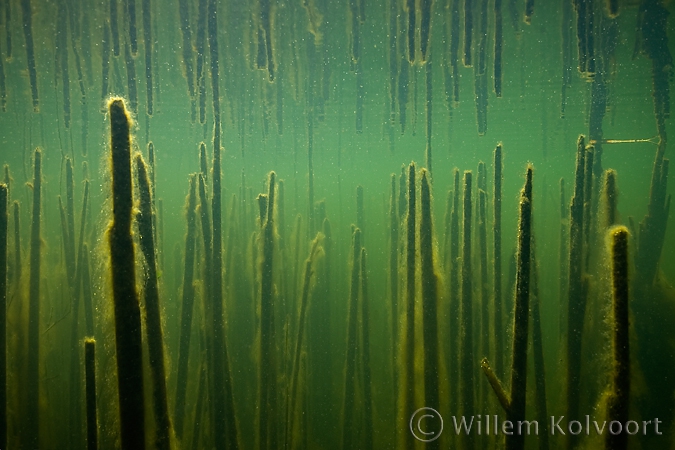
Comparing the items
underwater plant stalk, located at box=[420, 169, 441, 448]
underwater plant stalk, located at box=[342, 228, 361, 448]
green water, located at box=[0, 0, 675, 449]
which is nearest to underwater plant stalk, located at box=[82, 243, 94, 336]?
green water, located at box=[0, 0, 675, 449]

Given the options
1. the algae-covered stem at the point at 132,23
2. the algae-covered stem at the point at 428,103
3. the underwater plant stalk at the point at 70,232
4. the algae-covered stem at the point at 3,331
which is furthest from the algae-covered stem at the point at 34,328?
the algae-covered stem at the point at 428,103

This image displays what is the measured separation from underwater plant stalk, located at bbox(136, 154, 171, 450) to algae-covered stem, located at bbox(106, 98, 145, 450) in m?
0.39

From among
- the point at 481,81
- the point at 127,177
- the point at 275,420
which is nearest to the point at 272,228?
the point at 275,420

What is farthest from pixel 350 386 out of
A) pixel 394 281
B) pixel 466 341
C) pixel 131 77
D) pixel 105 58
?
pixel 131 77

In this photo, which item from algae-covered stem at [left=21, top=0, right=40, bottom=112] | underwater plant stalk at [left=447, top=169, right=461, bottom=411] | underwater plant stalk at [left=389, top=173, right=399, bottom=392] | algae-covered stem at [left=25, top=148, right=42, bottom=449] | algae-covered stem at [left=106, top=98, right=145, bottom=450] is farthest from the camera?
algae-covered stem at [left=21, top=0, right=40, bottom=112]

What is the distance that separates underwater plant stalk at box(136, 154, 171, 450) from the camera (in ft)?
7.22

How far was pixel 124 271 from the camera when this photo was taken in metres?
1.76

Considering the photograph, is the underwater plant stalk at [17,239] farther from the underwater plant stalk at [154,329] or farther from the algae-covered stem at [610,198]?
the algae-covered stem at [610,198]

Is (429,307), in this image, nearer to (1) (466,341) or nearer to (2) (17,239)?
(1) (466,341)

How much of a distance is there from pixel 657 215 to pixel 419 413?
6862mm

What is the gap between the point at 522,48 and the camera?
30.0ft

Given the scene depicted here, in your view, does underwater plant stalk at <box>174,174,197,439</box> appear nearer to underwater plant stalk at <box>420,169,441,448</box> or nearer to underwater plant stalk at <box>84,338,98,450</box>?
underwater plant stalk at <box>84,338,98,450</box>

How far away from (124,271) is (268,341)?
11.1ft

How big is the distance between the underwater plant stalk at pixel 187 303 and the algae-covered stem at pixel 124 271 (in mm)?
3219
